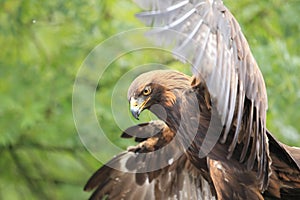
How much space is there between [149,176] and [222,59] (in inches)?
72.8

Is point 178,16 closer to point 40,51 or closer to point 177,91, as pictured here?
point 177,91

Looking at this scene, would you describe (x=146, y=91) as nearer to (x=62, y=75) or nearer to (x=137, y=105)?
(x=137, y=105)

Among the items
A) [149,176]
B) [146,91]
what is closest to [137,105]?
[146,91]

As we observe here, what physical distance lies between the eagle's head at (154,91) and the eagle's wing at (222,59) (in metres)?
0.25

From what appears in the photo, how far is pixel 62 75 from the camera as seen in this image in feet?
24.7

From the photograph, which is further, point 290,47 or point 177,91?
point 290,47

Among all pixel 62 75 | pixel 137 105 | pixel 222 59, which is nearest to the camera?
pixel 222 59

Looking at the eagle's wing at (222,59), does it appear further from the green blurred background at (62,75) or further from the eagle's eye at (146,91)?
the green blurred background at (62,75)

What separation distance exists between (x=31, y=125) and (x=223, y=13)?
3.13 metres

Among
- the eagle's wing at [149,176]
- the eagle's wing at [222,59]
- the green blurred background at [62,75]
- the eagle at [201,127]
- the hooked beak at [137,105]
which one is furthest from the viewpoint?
the green blurred background at [62,75]

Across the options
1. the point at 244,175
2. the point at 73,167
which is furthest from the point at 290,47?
the point at 244,175

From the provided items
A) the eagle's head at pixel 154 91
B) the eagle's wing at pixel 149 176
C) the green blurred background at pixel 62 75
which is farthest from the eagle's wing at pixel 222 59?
the green blurred background at pixel 62 75

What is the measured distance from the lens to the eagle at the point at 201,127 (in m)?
4.27

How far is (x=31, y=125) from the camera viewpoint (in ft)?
23.9
